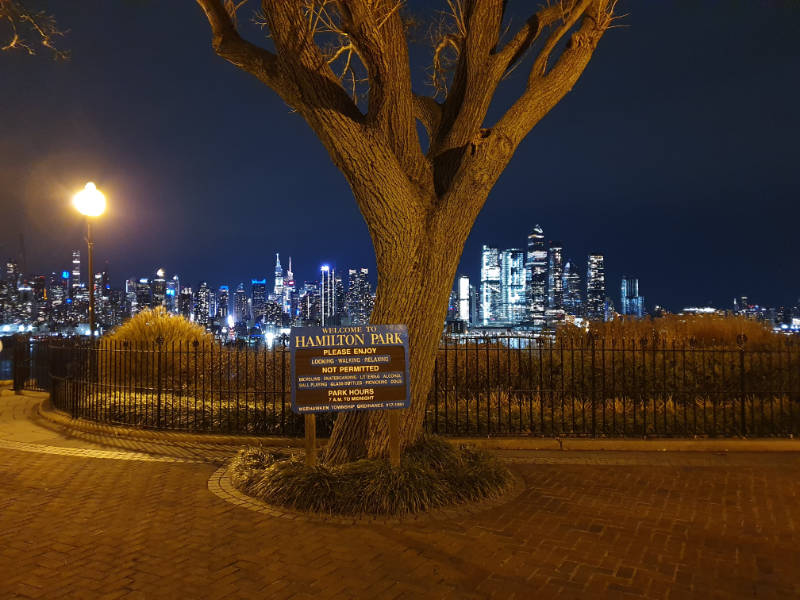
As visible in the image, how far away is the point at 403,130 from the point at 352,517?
4.02m

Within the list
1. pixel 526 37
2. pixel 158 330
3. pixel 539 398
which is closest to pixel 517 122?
pixel 526 37

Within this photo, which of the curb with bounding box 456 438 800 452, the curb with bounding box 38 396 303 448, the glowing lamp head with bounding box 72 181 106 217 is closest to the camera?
the curb with bounding box 456 438 800 452

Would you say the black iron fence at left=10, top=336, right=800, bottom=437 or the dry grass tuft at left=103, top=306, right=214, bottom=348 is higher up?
the dry grass tuft at left=103, top=306, right=214, bottom=348

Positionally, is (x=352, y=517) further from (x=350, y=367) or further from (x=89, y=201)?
(x=89, y=201)

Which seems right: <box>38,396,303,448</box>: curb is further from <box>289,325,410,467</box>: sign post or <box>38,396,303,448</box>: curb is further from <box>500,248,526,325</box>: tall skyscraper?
<box>500,248,526,325</box>: tall skyscraper

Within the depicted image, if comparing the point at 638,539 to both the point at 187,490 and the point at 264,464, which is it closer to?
the point at 264,464

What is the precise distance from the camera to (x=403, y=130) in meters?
6.45

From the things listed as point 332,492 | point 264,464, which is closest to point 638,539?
point 332,492

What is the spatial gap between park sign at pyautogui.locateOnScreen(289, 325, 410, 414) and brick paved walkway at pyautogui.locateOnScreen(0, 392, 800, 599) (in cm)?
126

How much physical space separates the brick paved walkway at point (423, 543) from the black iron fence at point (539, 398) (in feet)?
6.27

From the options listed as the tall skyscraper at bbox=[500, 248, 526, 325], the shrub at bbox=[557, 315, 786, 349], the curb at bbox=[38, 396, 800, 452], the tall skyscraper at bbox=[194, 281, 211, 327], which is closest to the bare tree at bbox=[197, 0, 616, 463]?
the curb at bbox=[38, 396, 800, 452]

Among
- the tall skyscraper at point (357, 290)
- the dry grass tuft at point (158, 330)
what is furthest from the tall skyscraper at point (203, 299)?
the dry grass tuft at point (158, 330)

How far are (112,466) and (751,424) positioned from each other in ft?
30.1

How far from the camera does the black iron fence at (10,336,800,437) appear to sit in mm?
8875
